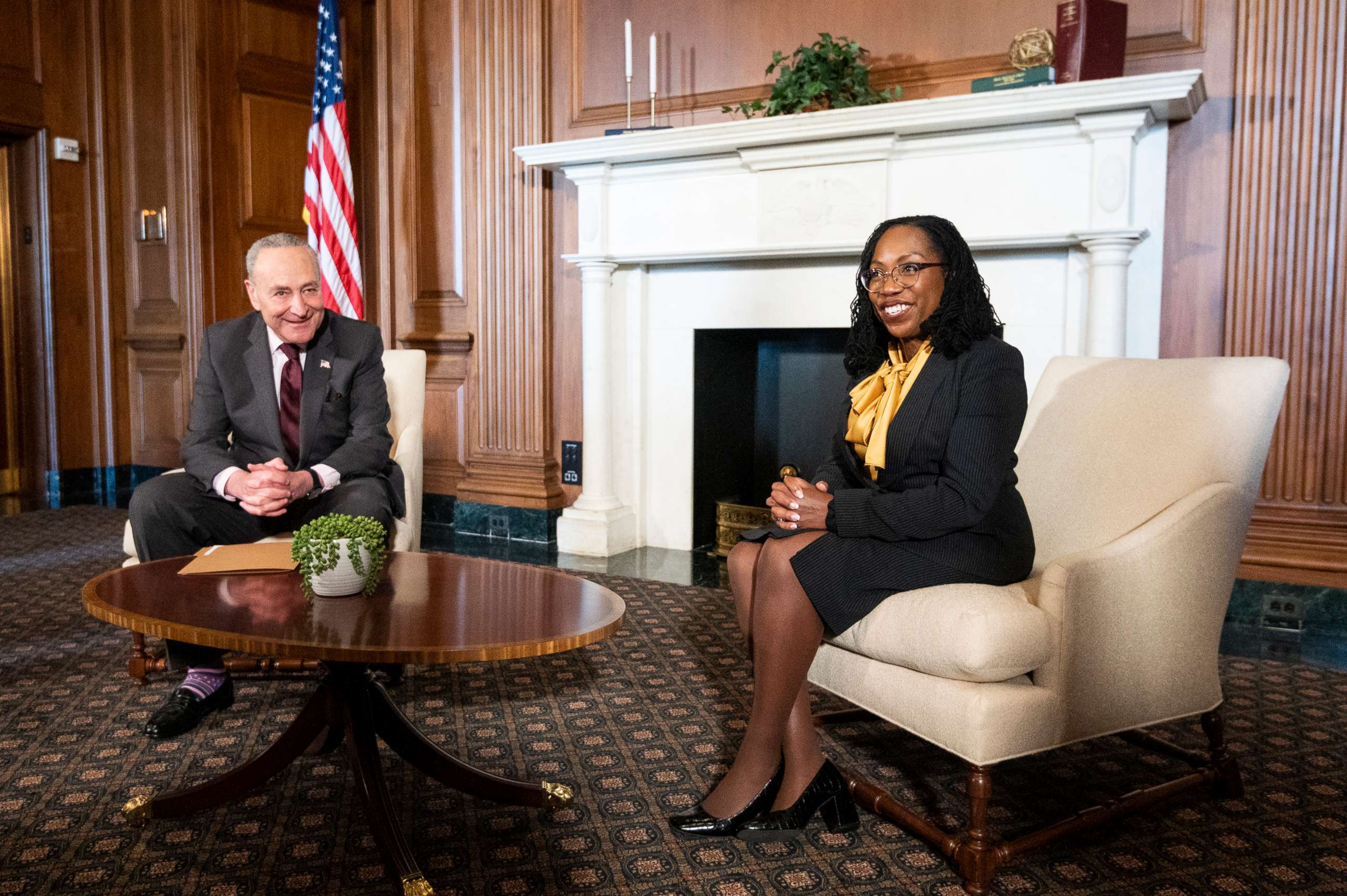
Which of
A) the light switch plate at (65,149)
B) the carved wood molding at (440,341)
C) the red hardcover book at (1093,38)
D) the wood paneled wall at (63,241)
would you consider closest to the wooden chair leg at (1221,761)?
the red hardcover book at (1093,38)

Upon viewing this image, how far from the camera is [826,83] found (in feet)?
11.9

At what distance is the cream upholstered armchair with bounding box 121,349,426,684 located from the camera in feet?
8.39

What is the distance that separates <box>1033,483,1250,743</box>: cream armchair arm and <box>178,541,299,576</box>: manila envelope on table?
132cm

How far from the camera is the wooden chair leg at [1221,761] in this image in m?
1.94

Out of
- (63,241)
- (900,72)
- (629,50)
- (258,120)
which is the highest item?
(258,120)

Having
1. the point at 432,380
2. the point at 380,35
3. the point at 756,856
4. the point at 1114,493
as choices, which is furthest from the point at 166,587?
the point at 380,35

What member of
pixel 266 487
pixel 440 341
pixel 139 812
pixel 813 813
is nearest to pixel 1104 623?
pixel 813 813

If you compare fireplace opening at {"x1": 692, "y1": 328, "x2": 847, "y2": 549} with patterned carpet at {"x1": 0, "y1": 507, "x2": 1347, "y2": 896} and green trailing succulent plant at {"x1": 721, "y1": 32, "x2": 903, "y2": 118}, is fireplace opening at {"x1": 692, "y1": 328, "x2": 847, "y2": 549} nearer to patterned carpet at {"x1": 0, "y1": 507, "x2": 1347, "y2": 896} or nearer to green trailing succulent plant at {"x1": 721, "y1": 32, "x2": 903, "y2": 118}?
green trailing succulent plant at {"x1": 721, "y1": 32, "x2": 903, "y2": 118}

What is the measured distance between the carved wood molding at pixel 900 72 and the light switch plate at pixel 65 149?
10.8 feet

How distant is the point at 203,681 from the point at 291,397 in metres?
0.75

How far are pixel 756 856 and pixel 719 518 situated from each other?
261cm

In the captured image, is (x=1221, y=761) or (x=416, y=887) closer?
(x=416, y=887)

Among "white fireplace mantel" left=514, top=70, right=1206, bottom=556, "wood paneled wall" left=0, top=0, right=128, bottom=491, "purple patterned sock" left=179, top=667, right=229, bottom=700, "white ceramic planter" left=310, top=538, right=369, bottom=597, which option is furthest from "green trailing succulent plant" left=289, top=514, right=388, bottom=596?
"wood paneled wall" left=0, top=0, right=128, bottom=491

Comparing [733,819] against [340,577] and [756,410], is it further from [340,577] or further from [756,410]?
[756,410]
